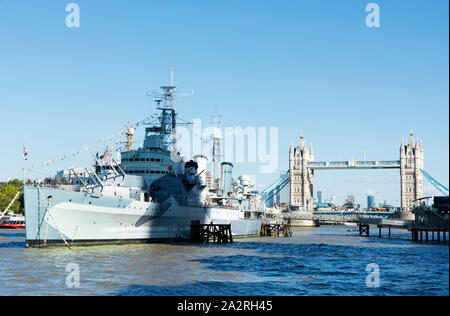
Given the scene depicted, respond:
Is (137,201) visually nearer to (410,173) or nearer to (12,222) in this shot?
(12,222)

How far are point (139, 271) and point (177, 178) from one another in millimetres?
25099

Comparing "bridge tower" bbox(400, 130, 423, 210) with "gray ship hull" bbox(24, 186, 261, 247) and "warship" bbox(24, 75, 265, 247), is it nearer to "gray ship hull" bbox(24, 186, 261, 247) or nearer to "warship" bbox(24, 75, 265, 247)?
"warship" bbox(24, 75, 265, 247)

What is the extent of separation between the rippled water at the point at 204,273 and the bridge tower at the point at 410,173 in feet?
526

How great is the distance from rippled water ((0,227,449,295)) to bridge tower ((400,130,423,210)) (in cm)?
16024

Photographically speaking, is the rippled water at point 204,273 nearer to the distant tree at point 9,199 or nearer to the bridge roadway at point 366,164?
the distant tree at point 9,199

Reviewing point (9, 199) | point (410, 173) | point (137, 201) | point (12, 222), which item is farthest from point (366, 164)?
point (137, 201)

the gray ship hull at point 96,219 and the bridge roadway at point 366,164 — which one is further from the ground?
the bridge roadway at point 366,164

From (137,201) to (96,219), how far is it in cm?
450

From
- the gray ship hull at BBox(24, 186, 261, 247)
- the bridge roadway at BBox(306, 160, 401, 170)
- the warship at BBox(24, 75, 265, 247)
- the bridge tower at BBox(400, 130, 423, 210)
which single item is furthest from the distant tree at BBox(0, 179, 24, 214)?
the bridge tower at BBox(400, 130, 423, 210)

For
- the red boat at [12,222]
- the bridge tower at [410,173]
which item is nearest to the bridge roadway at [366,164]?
the bridge tower at [410,173]

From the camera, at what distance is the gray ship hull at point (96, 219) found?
121ft
